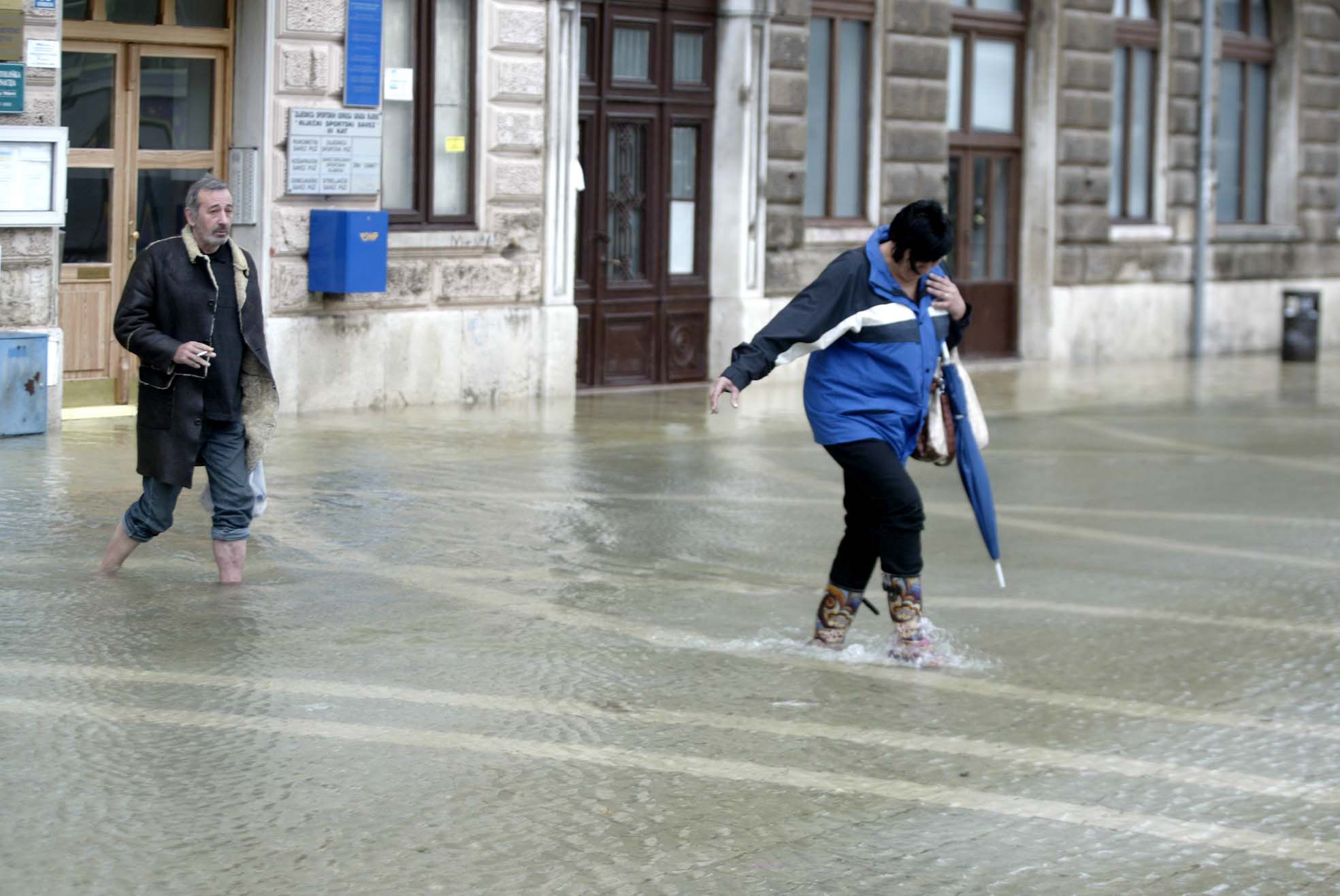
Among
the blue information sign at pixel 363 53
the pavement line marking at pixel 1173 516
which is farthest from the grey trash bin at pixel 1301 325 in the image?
the blue information sign at pixel 363 53

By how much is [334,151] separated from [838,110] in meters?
6.21

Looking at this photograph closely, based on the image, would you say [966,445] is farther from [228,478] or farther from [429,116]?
[429,116]

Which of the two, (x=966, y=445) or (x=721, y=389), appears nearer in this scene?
(x=721, y=389)

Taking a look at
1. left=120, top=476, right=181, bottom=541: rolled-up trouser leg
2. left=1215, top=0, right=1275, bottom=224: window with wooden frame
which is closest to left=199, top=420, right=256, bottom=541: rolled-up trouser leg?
left=120, top=476, right=181, bottom=541: rolled-up trouser leg

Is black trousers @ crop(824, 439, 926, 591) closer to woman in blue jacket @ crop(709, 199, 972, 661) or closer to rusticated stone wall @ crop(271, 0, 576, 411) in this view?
woman in blue jacket @ crop(709, 199, 972, 661)

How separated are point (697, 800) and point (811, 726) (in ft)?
3.05

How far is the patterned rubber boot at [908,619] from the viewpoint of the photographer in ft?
24.2

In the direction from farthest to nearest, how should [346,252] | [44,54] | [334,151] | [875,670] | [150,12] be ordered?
1. [334,151]
2. [346,252]
3. [150,12]
4. [44,54]
5. [875,670]

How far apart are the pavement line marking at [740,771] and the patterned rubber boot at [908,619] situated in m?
1.48

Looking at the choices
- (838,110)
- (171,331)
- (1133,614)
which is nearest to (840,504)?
(1133,614)

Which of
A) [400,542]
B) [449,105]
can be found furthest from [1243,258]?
[400,542]

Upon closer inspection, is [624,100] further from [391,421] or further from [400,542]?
[400,542]

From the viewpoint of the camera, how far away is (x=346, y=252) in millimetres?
13914

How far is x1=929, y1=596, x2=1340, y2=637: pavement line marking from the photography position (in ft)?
27.4
